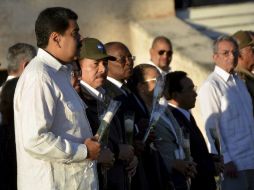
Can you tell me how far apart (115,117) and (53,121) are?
158 cm

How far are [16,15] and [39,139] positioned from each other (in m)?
6.96

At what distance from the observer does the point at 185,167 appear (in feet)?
26.0

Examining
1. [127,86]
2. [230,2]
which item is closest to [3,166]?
[127,86]

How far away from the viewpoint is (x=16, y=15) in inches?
485

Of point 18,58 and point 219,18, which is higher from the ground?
point 219,18

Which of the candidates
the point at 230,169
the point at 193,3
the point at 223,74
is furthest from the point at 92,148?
the point at 193,3

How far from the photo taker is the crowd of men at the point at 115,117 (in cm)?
568

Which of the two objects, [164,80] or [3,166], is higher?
[164,80]

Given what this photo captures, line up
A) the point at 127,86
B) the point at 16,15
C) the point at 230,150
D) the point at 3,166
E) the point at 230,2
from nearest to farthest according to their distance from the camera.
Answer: the point at 3,166 → the point at 127,86 → the point at 230,150 → the point at 16,15 → the point at 230,2

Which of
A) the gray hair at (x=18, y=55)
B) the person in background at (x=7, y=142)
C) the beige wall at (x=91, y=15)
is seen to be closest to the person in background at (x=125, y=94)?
the gray hair at (x=18, y=55)

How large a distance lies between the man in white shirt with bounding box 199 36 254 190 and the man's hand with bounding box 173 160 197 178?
0.72 m

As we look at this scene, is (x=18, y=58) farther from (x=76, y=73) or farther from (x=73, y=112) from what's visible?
(x=73, y=112)

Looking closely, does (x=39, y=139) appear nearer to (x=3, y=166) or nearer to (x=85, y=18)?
(x=3, y=166)

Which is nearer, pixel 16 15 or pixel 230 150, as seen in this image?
pixel 230 150
